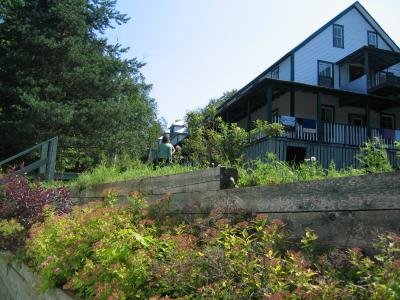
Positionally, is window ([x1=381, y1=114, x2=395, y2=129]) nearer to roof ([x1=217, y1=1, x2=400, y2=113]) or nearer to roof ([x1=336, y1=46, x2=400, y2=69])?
roof ([x1=336, y1=46, x2=400, y2=69])

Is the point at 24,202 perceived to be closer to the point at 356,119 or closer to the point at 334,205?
the point at 334,205

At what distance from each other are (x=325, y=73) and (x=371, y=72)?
277 cm

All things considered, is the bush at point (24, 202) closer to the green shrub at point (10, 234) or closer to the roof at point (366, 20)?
the green shrub at point (10, 234)

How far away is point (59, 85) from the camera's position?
21125 millimetres

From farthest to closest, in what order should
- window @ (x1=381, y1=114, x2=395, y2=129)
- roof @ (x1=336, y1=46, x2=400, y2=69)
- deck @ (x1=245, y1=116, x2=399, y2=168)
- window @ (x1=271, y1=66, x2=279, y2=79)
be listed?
window @ (x1=271, y1=66, x2=279, y2=79) → window @ (x1=381, y1=114, x2=395, y2=129) → roof @ (x1=336, y1=46, x2=400, y2=69) → deck @ (x1=245, y1=116, x2=399, y2=168)

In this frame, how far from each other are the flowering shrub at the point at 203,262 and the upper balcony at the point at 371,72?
22.3 m

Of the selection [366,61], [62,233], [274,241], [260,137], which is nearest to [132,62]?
[260,137]

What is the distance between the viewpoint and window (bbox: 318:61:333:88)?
26.6 m

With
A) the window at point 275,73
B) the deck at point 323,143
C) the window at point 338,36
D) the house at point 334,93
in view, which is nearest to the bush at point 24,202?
the deck at point 323,143

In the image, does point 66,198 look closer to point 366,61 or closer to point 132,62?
point 132,62

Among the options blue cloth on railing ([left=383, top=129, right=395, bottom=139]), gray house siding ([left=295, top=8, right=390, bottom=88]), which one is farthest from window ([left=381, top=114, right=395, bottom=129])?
blue cloth on railing ([left=383, top=129, right=395, bottom=139])

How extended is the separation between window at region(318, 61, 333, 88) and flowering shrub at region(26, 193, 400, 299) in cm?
2349

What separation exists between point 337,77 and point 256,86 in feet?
28.7

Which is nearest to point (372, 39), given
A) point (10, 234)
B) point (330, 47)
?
point (330, 47)
